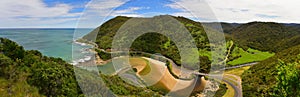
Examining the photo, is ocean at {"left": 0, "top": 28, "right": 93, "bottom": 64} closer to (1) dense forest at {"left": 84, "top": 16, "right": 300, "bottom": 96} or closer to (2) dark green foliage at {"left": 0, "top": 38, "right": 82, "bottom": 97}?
(1) dense forest at {"left": 84, "top": 16, "right": 300, "bottom": 96}

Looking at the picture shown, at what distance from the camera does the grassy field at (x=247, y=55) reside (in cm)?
4528

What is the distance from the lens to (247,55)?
1978 inches

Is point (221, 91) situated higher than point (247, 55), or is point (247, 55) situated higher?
point (247, 55)

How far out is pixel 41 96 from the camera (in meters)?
10.0

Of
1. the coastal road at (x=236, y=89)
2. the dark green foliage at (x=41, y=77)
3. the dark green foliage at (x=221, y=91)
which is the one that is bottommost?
the coastal road at (x=236, y=89)

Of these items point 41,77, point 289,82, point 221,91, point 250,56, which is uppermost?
point 289,82

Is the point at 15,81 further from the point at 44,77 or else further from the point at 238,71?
the point at 238,71

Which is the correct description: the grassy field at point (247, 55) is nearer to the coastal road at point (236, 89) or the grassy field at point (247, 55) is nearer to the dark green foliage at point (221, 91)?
the coastal road at point (236, 89)

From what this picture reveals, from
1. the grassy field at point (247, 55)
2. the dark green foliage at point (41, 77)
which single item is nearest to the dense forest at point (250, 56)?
the grassy field at point (247, 55)

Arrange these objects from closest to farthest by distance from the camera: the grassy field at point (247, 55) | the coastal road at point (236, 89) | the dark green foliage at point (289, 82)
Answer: the dark green foliage at point (289, 82)
the coastal road at point (236, 89)
the grassy field at point (247, 55)

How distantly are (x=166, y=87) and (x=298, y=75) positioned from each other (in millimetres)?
11391

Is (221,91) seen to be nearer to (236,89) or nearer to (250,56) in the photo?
(236,89)

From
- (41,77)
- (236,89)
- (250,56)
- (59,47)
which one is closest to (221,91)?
(236,89)

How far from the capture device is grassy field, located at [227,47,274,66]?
4528cm
